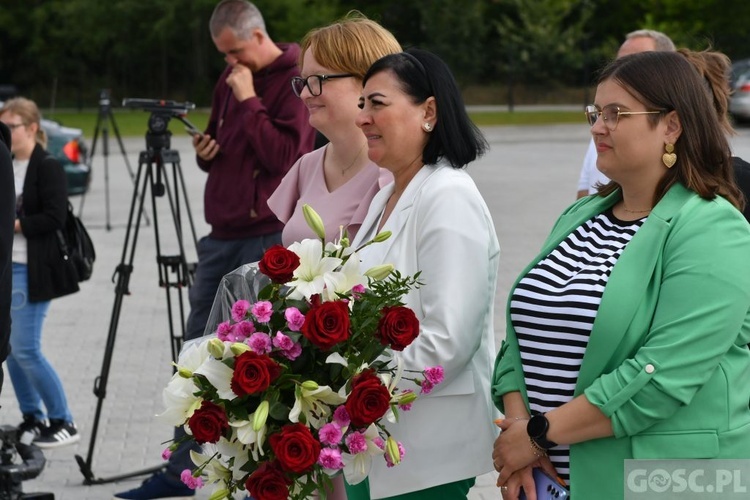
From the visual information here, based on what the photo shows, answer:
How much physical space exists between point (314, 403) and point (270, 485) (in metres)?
0.21

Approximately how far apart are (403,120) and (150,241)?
1087 centimetres

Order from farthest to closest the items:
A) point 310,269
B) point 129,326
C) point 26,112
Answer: point 129,326
point 26,112
point 310,269

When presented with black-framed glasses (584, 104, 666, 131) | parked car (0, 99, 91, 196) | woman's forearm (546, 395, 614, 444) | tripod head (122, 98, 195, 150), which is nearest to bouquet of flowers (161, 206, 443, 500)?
woman's forearm (546, 395, 614, 444)

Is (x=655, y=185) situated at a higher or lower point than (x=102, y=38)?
higher

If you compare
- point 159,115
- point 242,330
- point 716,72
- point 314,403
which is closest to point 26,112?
point 159,115

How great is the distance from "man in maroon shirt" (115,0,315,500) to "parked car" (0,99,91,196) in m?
11.5

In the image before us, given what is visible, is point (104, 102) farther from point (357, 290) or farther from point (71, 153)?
point (357, 290)

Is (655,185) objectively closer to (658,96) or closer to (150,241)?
(658,96)

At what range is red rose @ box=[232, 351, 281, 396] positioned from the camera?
8.45ft

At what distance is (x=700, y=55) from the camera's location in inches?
165

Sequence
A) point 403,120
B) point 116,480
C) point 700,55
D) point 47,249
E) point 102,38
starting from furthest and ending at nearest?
point 102,38
point 47,249
point 116,480
point 700,55
point 403,120

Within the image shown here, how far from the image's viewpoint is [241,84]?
5188mm

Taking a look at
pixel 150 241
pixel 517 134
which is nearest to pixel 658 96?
pixel 150 241

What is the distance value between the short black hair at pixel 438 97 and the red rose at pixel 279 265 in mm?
667
